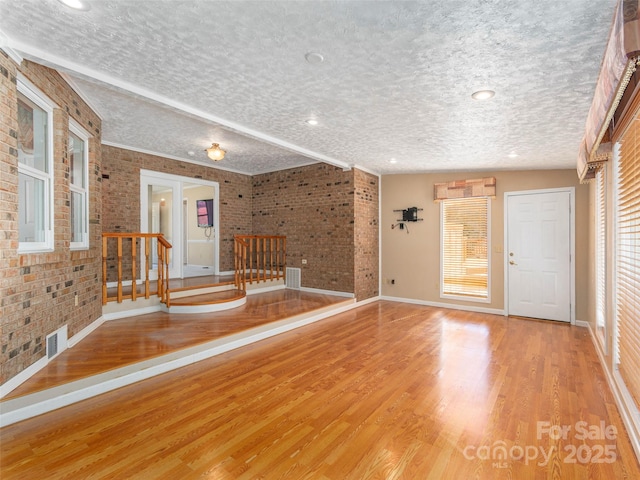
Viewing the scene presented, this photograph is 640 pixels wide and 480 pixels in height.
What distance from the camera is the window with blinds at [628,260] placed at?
2072mm

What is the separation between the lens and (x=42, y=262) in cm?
265

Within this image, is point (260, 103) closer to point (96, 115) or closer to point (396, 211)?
point (96, 115)

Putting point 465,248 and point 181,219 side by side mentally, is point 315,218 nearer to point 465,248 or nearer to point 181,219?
point 181,219

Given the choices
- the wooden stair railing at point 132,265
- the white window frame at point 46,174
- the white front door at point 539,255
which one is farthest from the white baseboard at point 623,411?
the wooden stair railing at point 132,265

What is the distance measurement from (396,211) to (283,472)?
17.7 feet

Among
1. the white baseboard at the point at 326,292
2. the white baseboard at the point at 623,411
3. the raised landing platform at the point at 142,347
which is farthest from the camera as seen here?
the white baseboard at the point at 326,292

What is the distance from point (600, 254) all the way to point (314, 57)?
3.79m

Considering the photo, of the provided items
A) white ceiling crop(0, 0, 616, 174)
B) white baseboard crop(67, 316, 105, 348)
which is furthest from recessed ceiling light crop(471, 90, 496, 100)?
white baseboard crop(67, 316, 105, 348)

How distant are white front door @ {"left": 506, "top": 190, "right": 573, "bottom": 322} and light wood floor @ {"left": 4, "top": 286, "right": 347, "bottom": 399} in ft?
10.5

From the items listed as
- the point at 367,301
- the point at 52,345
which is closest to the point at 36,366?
the point at 52,345

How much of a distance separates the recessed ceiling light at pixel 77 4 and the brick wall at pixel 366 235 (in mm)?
4600

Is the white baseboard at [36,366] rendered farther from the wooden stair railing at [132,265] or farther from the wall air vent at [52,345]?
the wooden stair railing at [132,265]

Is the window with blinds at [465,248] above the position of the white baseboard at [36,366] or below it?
above

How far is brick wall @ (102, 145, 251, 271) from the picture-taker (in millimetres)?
5188
